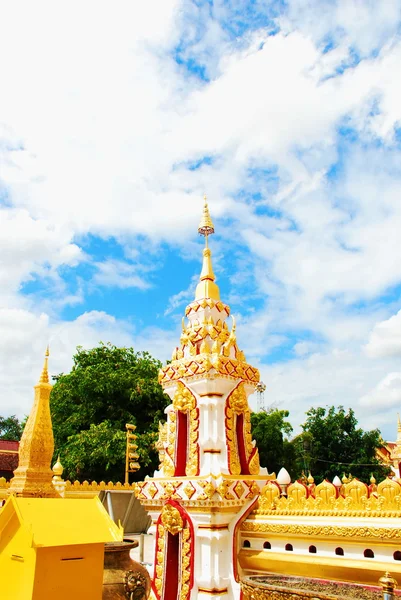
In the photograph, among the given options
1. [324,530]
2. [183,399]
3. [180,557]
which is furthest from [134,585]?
[183,399]

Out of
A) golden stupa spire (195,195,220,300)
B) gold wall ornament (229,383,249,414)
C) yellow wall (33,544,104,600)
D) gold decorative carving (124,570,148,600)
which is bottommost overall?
gold decorative carving (124,570,148,600)

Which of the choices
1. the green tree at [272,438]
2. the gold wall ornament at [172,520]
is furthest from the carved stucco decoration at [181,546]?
the green tree at [272,438]

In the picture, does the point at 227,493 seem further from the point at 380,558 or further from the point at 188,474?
the point at 380,558

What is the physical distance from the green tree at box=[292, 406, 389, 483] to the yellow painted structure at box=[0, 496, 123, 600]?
32192 mm

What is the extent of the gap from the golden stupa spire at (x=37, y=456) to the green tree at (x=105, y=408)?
14583 millimetres

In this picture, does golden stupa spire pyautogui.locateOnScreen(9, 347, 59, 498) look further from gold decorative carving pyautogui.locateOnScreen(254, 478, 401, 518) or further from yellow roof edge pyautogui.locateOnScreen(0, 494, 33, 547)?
yellow roof edge pyautogui.locateOnScreen(0, 494, 33, 547)

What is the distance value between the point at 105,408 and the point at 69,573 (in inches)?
931

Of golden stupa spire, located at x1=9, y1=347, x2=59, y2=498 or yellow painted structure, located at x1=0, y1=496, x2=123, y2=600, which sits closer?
yellow painted structure, located at x1=0, y1=496, x2=123, y2=600

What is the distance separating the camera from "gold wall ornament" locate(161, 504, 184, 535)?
8.50 metres

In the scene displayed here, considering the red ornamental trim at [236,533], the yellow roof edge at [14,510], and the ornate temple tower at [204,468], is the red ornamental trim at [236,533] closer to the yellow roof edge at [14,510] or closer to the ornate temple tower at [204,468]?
the ornate temple tower at [204,468]

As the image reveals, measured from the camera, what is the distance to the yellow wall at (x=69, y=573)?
4.34 metres

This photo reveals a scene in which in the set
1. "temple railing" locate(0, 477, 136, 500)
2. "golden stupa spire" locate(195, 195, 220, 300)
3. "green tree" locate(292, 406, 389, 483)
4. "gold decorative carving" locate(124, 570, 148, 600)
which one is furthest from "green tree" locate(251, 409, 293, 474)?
"gold decorative carving" locate(124, 570, 148, 600)

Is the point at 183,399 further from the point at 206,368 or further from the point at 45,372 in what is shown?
the point at 45,372

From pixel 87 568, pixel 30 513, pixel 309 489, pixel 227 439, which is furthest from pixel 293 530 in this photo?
pixel 30 513
